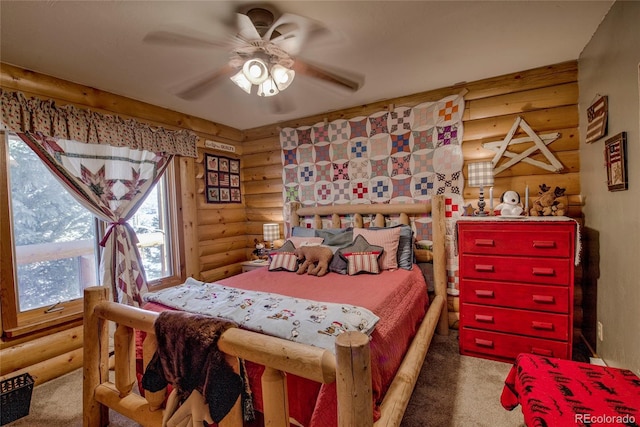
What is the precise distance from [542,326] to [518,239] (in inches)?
24.6

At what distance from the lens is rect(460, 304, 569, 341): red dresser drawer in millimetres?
2068

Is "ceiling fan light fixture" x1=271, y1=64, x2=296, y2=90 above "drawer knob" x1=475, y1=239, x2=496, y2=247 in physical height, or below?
above

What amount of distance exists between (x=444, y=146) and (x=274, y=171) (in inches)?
83.3

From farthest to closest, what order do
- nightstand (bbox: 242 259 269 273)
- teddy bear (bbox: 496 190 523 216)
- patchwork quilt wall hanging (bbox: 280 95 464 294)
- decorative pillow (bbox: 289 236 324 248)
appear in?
1. nightstand (bbox: 242 259 269 273)
2. decorative pillow (bbox: 289 236 324 248)
3. patchwork quilt wall hanging (bbox: 280 95 464 294)
4. teddy bear (bbox: 496 190 523 216)

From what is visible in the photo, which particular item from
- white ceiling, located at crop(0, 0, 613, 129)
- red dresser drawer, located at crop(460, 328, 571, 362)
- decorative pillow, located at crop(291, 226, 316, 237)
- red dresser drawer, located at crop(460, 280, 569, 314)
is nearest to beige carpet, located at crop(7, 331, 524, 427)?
red dresser drawer, located at crop(460, 328, 571, 362)

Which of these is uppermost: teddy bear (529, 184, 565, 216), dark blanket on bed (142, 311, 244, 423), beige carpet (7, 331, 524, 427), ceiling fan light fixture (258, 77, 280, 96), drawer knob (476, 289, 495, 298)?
ceiling fan light fixture (258, 77, 280, 96)

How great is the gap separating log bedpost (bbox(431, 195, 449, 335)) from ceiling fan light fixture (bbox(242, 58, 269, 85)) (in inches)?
74.4

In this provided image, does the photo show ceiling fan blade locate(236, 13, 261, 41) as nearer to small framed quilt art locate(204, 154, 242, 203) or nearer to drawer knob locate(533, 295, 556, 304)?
small framed quilt art locate(204, 154, 242, 203)

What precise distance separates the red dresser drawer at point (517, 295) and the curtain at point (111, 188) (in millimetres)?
2882

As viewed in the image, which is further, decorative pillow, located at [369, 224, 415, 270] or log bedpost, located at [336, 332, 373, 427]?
decorative pillow, located at [369, 224, 415, 270]

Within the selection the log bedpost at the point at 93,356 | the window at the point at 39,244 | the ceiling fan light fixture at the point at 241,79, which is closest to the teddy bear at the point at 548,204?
the ceiling fan light fixture at the point at 241,79

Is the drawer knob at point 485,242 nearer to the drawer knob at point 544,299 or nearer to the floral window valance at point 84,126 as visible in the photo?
the drawer knob at point 544,299

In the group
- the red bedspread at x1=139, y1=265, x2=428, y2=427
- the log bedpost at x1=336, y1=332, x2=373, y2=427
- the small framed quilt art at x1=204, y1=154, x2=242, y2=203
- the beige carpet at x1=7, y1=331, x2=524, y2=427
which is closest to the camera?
the log bedpost at x1=336, y1=332, x2=373, y2=427

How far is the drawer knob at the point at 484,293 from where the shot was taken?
89.4 inches
